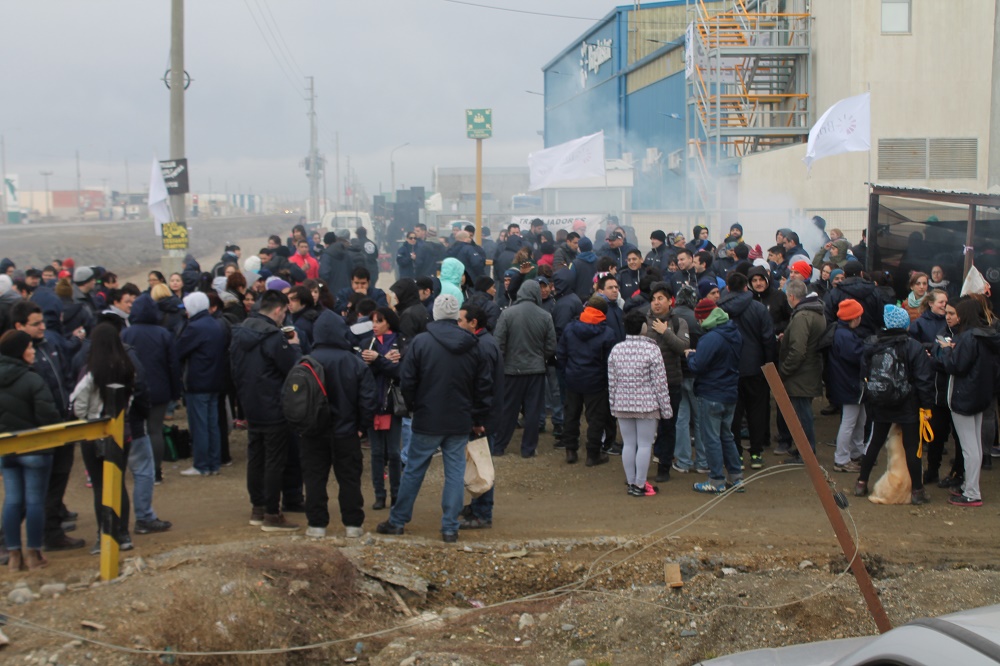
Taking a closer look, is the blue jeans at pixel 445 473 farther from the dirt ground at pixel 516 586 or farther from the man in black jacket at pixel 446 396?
the dirt ground at pixel 516 586

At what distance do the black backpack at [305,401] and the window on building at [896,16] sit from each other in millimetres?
18492

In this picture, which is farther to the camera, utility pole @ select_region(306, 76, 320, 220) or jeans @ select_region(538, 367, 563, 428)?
utility pole @ select_region(306, 76, 320, 220)

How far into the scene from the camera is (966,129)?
21.8 meters

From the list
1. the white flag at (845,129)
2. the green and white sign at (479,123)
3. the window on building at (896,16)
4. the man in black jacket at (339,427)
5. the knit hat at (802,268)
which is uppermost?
the window on building at (896,16)

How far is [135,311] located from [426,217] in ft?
106

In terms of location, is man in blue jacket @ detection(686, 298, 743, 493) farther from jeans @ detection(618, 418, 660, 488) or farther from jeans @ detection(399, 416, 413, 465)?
jeans @ detection(399, 416, 413, 465)

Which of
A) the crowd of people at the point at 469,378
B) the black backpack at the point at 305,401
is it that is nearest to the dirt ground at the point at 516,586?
the crowd of people at the point at 469,378

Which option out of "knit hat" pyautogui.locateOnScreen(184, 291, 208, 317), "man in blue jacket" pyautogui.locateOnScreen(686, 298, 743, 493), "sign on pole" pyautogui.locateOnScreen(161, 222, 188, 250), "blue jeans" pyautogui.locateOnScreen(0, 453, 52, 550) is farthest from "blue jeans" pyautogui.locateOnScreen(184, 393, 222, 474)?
"sign on pole" pyautogui.locateOnScreen(161, 222, 188, 250)

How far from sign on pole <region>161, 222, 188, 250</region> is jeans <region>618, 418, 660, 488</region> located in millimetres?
10630

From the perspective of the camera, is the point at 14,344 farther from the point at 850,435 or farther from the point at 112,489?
the point at 850,435

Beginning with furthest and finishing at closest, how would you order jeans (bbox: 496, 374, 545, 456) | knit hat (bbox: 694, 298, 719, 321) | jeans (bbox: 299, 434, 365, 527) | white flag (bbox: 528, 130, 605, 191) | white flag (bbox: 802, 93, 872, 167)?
white flag (bbox: 528, 130, 605, 191) < white flag (bbox: 802, 93, 872, 167) < jeans (bbox: 496, 374, 545, 456) < knit hat (bbox: 694, 298, 719, 321) < jeans (bbox: 299, 434, 365, 527)

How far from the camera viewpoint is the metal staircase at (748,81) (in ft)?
80.7

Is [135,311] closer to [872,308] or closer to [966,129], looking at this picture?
[872,308]

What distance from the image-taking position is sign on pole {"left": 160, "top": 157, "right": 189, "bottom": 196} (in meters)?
17.2
